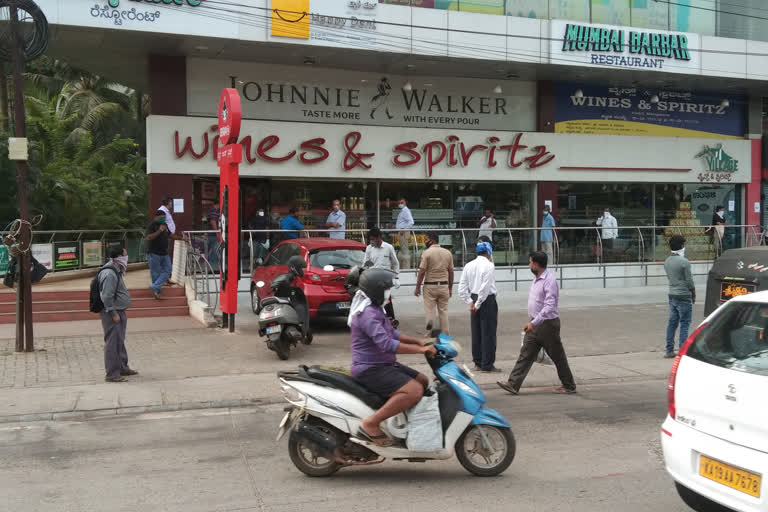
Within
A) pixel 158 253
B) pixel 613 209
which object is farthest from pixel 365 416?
pixel 613 209

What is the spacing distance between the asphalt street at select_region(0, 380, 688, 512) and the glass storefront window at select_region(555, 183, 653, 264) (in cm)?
1298

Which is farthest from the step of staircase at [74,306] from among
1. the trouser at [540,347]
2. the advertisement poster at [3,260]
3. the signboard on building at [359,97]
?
the trouser at [540,347]

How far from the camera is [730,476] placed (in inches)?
170

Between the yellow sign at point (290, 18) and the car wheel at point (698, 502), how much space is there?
15683mm

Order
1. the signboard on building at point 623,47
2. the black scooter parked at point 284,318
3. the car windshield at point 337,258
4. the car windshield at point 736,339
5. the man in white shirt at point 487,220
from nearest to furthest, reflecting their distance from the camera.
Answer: the car windshield at point 736,339 < the black scooter parked at point 284,318 < the car windshield at point 337,258 < the signboard on building at point 623,47 < the man in white shirt at point 487,220

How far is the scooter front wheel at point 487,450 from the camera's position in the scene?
584 centimetres

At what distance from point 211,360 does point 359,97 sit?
12483mm

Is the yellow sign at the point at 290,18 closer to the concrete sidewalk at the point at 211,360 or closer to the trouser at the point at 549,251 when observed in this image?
the concrete sidewalk at the point at 211,360

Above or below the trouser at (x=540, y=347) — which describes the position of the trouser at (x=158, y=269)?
above

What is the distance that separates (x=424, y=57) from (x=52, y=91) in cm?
1872

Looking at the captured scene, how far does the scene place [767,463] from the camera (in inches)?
162

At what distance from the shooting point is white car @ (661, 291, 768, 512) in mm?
4227

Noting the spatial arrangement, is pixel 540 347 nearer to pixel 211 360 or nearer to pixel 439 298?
pixel 439 298

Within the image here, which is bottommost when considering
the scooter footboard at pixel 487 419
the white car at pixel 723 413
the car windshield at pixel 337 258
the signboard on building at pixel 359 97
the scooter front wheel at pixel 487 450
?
the scooter front wheel at pixel 487 450
